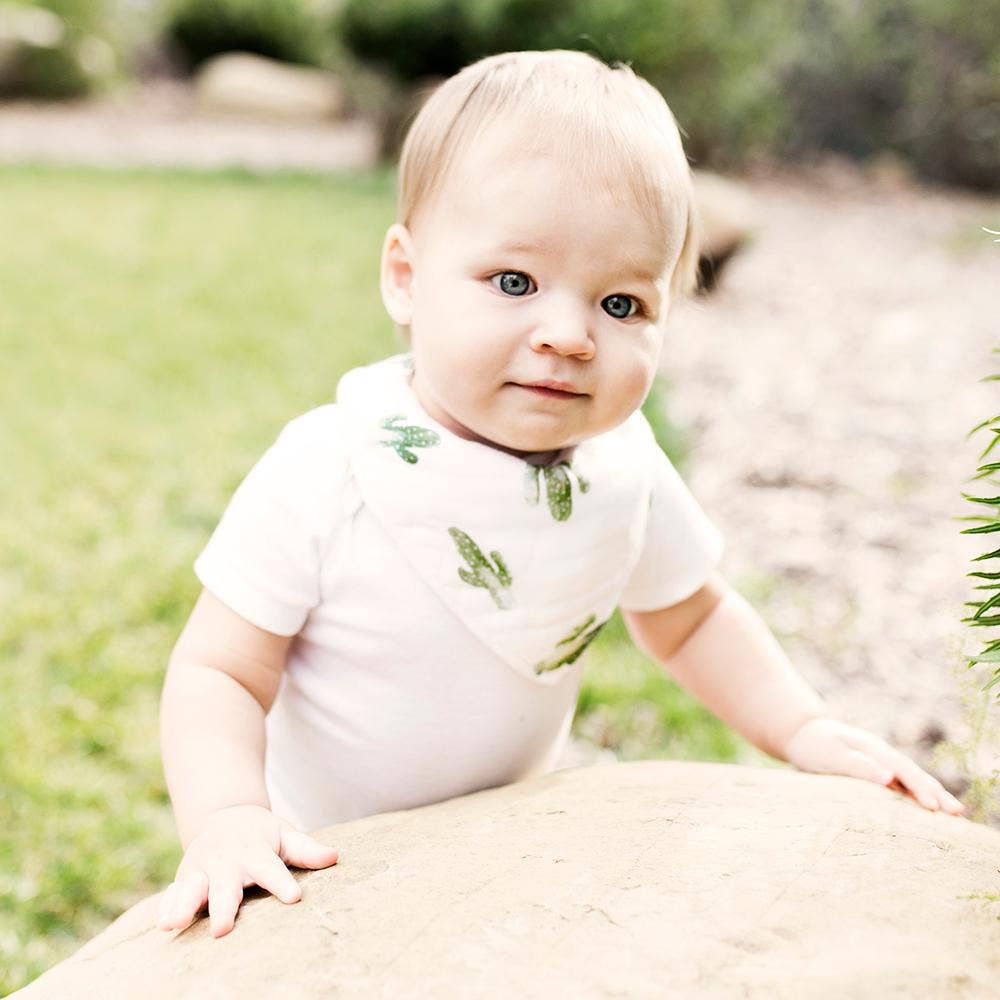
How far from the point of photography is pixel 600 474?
6.08 feet

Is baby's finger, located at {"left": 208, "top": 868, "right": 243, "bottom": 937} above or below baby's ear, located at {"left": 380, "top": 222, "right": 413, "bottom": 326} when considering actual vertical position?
below

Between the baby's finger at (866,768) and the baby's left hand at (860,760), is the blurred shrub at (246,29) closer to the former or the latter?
the baby's left hand at (860,760)

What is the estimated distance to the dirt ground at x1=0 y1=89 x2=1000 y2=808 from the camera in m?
3.56

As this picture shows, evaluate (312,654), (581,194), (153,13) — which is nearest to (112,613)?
(312,654)

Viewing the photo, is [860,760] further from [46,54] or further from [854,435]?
[46,54]

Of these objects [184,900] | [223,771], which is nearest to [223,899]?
[184,900]

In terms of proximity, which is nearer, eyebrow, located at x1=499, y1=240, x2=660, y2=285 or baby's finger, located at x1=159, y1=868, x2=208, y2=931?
baby's finger, located at x1=159, y1=868, x2=208, y2=931

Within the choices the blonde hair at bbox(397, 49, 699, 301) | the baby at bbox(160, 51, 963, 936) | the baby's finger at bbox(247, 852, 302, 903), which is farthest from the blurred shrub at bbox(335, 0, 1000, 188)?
the baby's finger at bbox(247, 852, 302, 903)

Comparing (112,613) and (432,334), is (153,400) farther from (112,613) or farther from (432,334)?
(432,334)

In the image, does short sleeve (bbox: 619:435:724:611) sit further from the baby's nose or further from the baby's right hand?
the baby's right hand

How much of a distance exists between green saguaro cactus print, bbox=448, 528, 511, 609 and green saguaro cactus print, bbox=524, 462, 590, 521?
0.33ft

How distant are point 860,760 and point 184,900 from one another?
983 mm

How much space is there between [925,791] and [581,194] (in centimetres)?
96

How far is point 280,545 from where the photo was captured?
175 cm
